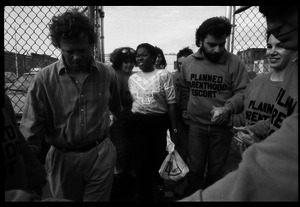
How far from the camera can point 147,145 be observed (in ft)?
10.4

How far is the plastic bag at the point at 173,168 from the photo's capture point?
117 inches

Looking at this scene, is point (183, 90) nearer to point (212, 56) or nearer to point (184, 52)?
point (212, 56)

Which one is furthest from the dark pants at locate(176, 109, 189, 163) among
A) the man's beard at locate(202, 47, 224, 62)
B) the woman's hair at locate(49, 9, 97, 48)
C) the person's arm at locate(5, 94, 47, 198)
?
the person's arm at locate(5, 94, 47, 198)

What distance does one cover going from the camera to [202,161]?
306cm

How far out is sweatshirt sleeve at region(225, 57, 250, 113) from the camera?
2725mm

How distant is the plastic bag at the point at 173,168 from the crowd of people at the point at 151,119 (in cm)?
17

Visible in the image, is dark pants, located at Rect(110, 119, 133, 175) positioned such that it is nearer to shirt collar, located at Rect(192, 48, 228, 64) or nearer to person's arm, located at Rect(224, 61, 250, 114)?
shirt collar, located at Rect(192, 48, 228, 64)

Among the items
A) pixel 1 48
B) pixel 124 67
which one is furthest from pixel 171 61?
pixel 1 48

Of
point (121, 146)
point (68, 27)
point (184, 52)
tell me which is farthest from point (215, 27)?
point (184, 52)

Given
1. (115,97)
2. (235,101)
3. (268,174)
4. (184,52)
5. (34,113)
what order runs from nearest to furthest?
(268,174) < (34,113) < (115,97) < (235,101) < (184,52)

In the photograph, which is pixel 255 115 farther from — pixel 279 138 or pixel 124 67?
pixel 124 67

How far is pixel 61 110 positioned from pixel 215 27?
5.82 ft

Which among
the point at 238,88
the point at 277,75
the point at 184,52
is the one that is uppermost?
the point at 184,52

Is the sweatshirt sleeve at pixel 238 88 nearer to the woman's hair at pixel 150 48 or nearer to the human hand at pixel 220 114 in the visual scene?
the human hand at pixel 220 114
